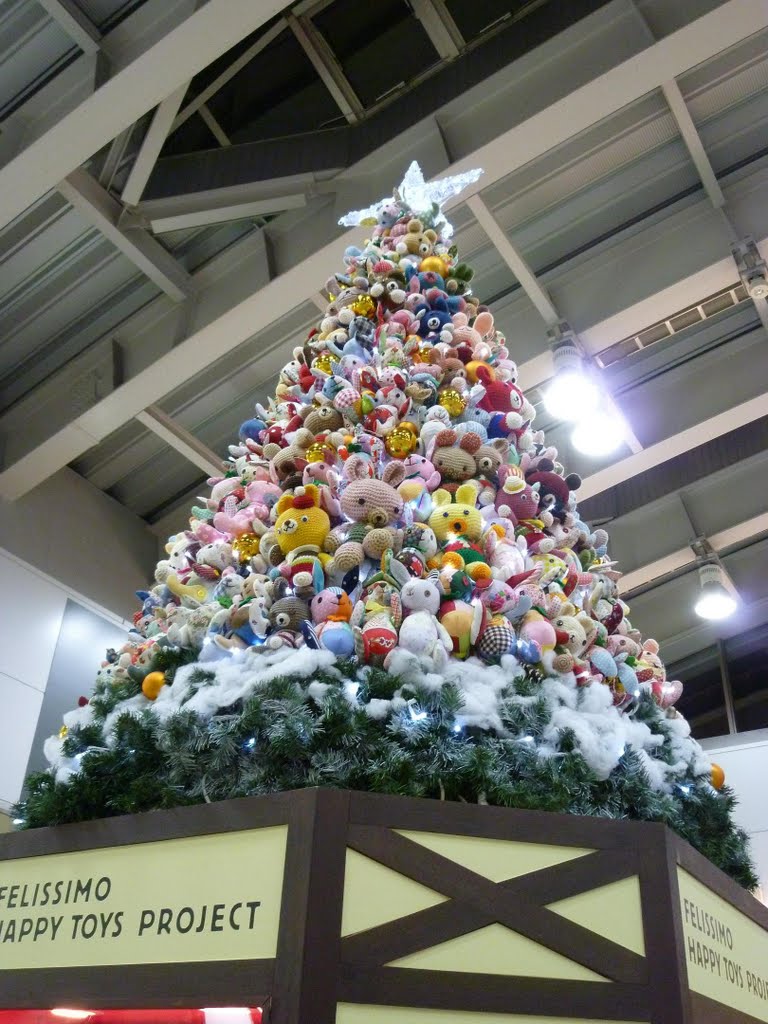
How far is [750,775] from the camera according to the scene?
6598 mm

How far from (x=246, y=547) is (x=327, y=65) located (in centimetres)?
353

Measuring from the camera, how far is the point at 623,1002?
144 centimetres

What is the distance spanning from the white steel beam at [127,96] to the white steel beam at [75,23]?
0.29m

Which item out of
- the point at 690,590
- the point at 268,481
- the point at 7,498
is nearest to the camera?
the point at 268,481

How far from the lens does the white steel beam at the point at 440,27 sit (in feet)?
15.4

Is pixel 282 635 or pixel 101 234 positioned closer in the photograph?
pixel 282 635

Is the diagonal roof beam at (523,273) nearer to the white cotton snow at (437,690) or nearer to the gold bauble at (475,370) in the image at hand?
the gold bauble at (475,370)

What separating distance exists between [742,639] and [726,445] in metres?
2.54

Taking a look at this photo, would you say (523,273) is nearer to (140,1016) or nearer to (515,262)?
(515,262)

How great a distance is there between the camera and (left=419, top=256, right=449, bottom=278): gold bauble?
3135 millimetres

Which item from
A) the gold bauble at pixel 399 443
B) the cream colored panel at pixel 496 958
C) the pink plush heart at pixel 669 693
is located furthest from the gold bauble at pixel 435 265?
the cream colored panel at pixel 496 958

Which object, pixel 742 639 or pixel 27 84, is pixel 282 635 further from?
pixel 742 639

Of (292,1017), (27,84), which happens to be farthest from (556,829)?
(27,84)

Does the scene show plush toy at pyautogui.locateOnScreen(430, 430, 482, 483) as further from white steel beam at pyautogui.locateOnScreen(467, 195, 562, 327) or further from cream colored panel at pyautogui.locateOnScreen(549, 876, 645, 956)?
white steel beam at pyautogui.locateOnScreen(467, 195, 562, 327)
